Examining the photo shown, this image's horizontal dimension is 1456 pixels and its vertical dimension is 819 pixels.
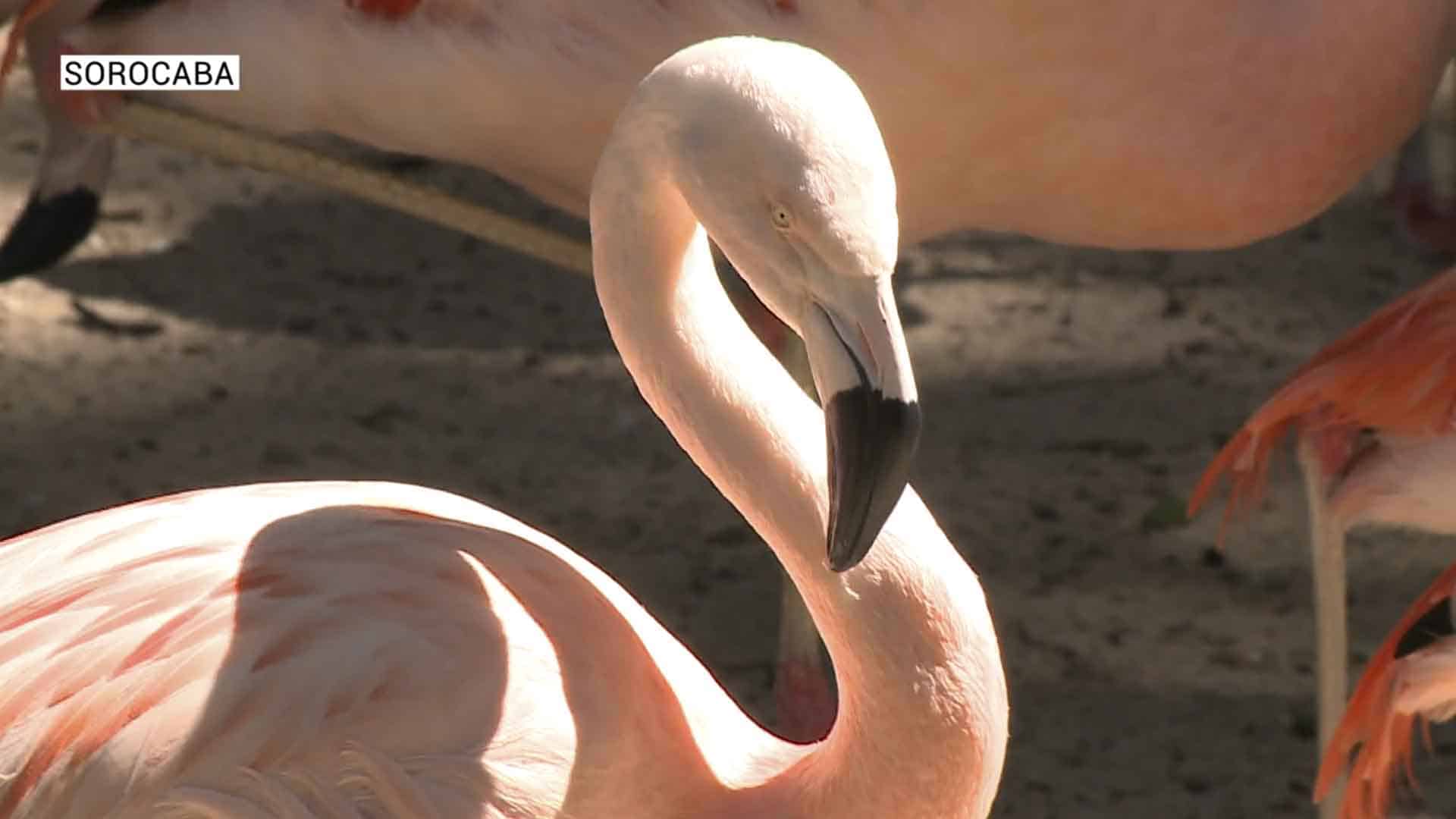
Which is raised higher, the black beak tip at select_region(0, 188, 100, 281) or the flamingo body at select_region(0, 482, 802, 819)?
the flamingo body at select_region(0, 482, 802, 819)

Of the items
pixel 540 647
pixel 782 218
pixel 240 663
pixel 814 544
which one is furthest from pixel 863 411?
pixel 240 663

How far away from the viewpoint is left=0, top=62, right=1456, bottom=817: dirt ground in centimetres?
315

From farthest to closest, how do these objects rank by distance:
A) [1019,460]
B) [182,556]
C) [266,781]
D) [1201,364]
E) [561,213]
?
[561,213] → [1201,364] → [1019,460] → [182,556] → [266,781]

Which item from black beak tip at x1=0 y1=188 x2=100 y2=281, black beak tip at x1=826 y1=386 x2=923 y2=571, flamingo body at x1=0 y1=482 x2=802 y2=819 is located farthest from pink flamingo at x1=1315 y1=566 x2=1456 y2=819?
black beak tip at x1=0 y1=188 x2=100 y2=281

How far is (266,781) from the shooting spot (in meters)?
1.83

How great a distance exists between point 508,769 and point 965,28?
1.15 metres

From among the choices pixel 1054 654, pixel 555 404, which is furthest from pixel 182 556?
pixel 555 404

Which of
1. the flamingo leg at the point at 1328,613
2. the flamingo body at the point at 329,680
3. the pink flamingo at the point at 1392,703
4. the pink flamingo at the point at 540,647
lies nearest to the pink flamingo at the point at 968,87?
the flamingo leg at the point at 1328,613

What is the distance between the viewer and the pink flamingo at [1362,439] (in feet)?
8.11

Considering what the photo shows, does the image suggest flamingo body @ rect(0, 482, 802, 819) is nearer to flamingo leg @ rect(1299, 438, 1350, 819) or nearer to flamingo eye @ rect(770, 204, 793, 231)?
flamingo eye @ rect(770, 204, 793, 231)

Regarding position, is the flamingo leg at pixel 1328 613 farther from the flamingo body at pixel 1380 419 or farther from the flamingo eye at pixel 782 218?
the flamingo eye at pixel 782 218

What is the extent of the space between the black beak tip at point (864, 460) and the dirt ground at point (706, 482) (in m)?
1.33

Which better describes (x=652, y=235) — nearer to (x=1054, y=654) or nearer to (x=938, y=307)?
(x=1054, y=654)

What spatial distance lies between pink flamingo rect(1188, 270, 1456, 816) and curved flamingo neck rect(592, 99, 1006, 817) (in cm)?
78
